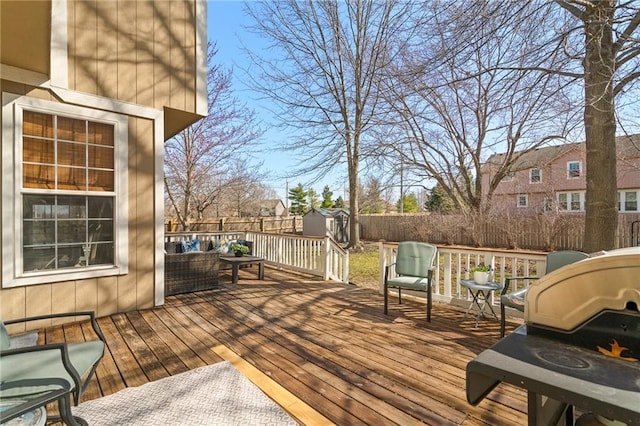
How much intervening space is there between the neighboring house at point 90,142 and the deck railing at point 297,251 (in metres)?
3.11

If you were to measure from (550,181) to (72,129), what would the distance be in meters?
15.1

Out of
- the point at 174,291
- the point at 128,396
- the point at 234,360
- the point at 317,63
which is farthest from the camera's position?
the point at 317,63

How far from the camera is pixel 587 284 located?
1.15 metres

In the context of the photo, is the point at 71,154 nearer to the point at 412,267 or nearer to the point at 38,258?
the point at 38,258

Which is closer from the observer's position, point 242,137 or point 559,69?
point 559,69

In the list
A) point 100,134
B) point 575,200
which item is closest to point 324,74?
point 100,134

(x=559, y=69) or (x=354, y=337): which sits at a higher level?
(x=559, y=69)

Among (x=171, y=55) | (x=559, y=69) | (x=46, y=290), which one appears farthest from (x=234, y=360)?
(x=559, y=69)

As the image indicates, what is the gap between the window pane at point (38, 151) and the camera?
11.1ft

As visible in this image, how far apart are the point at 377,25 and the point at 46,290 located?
40.0 ft

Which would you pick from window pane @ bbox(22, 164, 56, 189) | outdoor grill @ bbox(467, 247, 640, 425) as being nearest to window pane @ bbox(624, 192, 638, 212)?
outdoor grill @ bbox(467, 247, 640, 425)

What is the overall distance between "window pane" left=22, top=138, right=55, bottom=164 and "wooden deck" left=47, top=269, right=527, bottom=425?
1.94 meters

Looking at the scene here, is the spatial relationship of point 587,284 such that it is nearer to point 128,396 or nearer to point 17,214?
point 128,396

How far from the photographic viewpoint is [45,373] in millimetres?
1703
